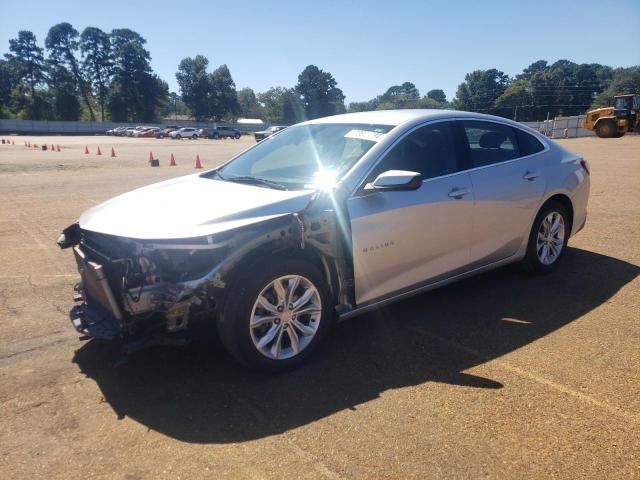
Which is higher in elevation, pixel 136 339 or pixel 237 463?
pixel 136 339

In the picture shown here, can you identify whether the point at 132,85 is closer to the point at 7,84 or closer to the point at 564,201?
the point at 7,84

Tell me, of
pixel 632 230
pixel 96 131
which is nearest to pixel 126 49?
pixel 96 131

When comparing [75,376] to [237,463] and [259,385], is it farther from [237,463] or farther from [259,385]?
[237,463]

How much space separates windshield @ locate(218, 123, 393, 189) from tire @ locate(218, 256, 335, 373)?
0.75m

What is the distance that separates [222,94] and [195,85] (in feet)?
20.2

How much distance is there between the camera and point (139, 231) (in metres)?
3.18

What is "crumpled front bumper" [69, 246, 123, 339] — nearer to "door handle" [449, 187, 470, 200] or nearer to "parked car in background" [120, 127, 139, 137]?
"door handle" [449, 187, 470, 200]

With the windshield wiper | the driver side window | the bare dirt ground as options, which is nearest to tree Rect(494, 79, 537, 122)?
the driver side window

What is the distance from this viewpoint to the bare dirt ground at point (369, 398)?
8.29 ft

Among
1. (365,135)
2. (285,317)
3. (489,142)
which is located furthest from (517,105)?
(285,317)

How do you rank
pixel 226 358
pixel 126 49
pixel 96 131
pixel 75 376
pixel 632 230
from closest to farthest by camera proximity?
pixel 75 376, pixel 226 358, pixel 632 230, pixel 96 131, pixel 126 49

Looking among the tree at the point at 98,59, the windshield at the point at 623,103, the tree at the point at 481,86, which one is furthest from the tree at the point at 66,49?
the windshield at the point at 623,103

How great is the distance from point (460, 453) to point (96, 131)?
90.8 m

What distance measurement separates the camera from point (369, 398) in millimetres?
3088
